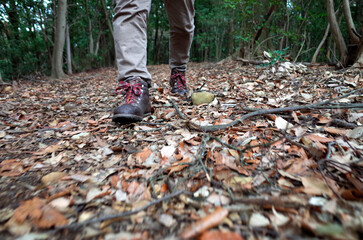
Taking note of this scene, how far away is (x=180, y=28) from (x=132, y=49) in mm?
682

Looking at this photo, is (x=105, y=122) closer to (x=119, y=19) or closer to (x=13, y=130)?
(x=13, y=130)

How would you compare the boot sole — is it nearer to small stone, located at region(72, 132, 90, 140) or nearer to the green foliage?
small stone, located at region(72, 132, 90, 140)

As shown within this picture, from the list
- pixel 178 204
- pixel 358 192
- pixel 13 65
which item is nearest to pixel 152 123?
pixel 178 204

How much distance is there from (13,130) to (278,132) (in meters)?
1.71

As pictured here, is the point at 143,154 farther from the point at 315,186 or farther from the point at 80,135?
the point at 315,186

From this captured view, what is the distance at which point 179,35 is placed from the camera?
6.45 ft

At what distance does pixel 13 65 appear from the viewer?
23.9 feet

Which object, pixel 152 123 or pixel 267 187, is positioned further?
pixel 152 123

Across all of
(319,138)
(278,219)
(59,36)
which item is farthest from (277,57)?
(59,36)

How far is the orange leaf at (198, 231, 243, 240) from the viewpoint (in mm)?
461

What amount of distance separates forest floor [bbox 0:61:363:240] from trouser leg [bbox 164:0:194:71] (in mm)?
975

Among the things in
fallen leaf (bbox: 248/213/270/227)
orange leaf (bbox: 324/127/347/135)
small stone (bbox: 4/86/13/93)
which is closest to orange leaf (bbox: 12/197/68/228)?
fallen leaf (bbox: 248/213/270/227)

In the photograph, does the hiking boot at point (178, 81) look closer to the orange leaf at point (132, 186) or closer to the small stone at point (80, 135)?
the small stone at point (80, 135)

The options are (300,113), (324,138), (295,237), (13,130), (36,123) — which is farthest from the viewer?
(36,123)
